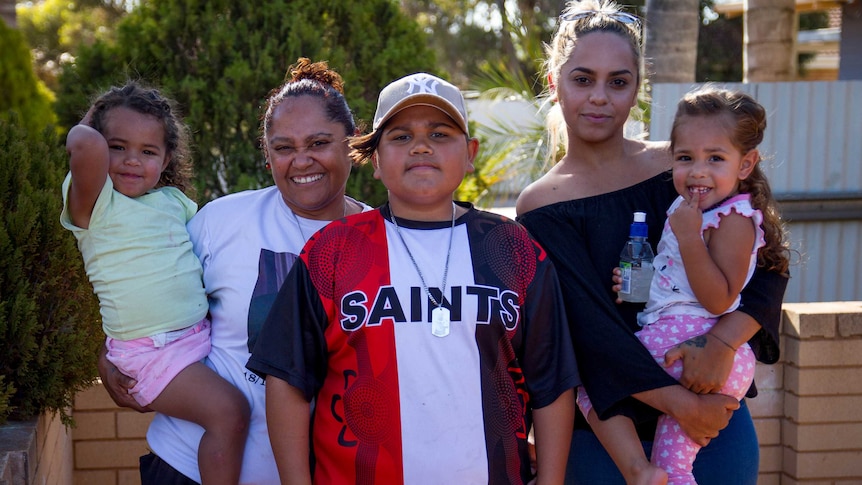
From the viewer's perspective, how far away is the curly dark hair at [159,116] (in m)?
2.97

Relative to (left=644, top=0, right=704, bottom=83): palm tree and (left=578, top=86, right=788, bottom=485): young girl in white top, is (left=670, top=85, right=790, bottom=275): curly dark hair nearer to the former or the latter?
(left=578, top=86, right=788, bottom=485): young girl in white top

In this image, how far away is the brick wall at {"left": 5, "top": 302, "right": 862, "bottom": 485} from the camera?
4.22 metres

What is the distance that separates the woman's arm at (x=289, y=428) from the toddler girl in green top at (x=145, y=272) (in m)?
0.28

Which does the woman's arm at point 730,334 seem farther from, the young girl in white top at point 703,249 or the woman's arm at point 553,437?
the woman's arm at point 553,437

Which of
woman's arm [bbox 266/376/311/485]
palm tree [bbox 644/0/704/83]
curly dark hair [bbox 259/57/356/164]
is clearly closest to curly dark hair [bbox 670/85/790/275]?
curly dark hair [bbox 259/57/356/164]

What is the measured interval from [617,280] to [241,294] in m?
1.18

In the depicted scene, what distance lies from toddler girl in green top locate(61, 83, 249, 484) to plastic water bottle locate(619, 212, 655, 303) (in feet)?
4.07

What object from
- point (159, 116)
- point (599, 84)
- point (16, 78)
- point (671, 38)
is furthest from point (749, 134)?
point (16, 78)

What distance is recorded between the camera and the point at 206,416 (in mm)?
2656

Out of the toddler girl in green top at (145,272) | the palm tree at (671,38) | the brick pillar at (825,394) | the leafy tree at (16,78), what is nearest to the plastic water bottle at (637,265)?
the toddler girl in green top at (145,272)

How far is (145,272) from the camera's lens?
283 cm

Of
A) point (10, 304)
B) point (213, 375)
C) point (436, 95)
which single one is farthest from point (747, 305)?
point (10, 304)

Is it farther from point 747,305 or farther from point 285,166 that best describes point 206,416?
point 747,305

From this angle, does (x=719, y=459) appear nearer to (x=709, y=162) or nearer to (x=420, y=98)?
(x=709, y=162)
